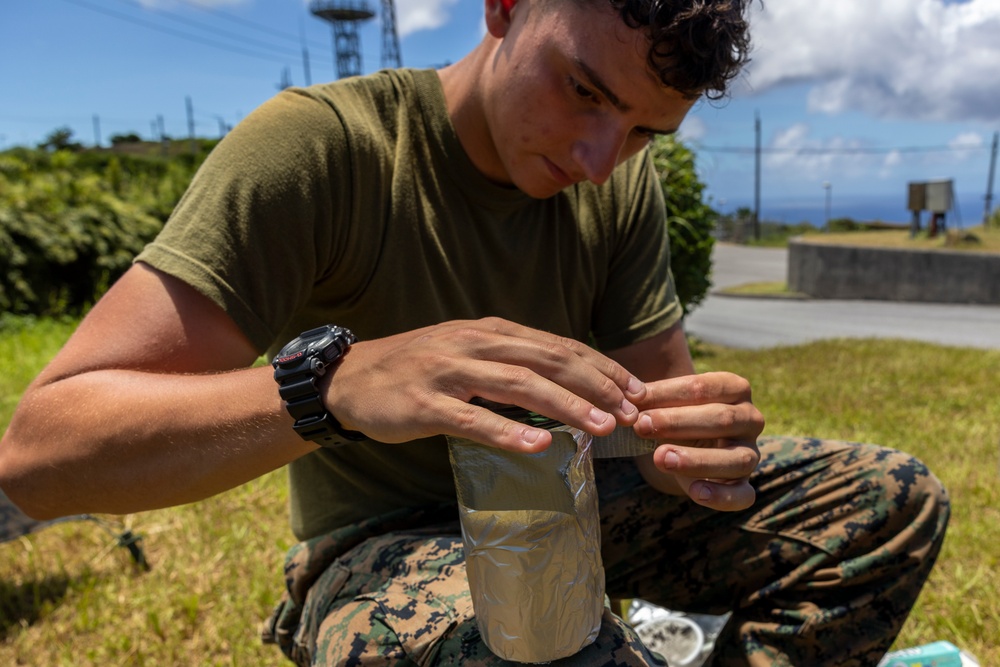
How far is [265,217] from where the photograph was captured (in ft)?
5.08

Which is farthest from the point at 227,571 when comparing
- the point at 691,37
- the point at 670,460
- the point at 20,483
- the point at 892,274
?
the point at 892,274

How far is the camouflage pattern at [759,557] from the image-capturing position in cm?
159

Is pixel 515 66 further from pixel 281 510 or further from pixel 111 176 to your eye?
pixel 111 176

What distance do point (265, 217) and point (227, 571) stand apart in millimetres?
1715

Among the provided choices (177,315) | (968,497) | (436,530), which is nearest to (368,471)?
Result: (436,530)

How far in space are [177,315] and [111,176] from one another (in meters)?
9.99

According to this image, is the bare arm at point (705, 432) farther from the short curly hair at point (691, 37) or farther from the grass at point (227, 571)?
the grass at point (227, 571)

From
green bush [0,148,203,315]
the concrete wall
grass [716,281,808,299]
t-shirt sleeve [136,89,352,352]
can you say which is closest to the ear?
t-shirt sleeve [136,89,352,352]

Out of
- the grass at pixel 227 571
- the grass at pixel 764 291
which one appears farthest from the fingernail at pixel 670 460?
the grass at pixel 764 291

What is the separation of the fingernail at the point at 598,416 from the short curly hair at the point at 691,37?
787 millimetres

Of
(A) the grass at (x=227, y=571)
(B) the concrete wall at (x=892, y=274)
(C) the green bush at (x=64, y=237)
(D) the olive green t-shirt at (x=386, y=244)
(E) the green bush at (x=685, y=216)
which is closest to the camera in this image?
(D) the olive green t-shirt at (x=386, y=244)

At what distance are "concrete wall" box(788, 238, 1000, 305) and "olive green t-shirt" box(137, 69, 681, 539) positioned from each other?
13556mm

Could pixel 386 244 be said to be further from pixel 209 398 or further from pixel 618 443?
pixel 618 443

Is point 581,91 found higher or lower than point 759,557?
higher
